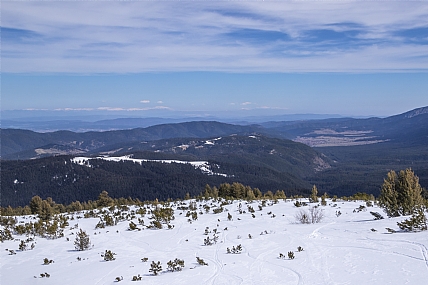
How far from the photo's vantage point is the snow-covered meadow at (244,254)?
11.7 metres

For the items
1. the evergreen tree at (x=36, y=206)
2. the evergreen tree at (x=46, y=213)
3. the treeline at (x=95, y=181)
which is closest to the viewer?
the evergreen tree at (x=46, y=213)

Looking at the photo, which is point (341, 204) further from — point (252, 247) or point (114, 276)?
point (114, 276)

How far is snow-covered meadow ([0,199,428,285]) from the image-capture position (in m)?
11.7

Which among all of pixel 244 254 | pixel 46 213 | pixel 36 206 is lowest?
pixel 36 206

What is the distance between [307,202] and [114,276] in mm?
18475

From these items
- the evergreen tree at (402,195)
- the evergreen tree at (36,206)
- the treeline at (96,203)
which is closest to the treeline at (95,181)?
the treeline at (96,203)

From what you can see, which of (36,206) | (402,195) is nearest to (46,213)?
(36,206)

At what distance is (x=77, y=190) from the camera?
106m

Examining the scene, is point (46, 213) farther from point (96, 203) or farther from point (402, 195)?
point (402, 195)

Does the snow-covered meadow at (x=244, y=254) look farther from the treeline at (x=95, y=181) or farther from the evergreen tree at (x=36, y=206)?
the treeline at (x=95, y=181)

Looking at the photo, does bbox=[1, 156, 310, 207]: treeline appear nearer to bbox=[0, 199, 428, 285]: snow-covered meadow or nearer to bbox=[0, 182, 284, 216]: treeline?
bbox=[0, 182, 284, 216]: treeline

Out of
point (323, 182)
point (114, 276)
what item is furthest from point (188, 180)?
point (114, 276)

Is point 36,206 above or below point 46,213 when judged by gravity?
below

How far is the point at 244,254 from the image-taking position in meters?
14.7
